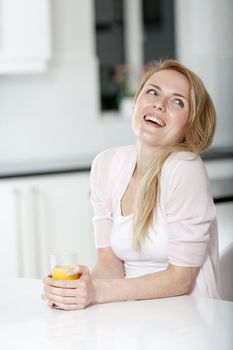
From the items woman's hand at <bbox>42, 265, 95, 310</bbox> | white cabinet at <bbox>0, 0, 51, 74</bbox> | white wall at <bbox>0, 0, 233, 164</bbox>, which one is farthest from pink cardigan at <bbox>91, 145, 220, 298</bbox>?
white wall at <bbox>0, 0, 233, 164</bbox>

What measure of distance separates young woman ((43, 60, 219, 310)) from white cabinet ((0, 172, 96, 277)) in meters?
1.59

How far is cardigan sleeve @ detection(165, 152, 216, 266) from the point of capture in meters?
1.76

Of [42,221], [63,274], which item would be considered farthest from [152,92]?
[42,221]

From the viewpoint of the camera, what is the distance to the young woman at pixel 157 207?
67.5 inches

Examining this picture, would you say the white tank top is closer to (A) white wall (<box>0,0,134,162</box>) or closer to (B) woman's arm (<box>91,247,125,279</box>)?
(B) woman's arm (<box>91,247,125,279</box>)

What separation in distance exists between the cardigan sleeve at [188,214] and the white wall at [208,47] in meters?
2.75

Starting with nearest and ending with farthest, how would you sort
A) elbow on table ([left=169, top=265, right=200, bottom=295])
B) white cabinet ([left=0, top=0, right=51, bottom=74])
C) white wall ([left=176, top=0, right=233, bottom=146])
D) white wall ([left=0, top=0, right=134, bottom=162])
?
elbow on table ([left=169, top=265, right=200, bottom=295]) < white cabinet ([left=0, top=0, right=51, bottom=74]) < white wall ([left=0, top=0, right=134, bottom=162]) < white wall ([left=176, top=0, right=233, bottom=146])

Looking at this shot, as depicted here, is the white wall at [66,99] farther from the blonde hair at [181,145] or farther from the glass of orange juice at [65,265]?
the glass of orange juice at [65,265]

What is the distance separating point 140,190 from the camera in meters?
1.86

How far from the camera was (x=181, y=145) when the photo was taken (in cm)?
193

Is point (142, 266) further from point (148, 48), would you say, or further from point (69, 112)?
point (148, 48)

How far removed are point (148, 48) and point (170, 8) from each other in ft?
0.89

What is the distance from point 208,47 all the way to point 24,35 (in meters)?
1.21

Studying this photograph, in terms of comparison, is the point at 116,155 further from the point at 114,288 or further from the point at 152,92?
the point at 114,288
